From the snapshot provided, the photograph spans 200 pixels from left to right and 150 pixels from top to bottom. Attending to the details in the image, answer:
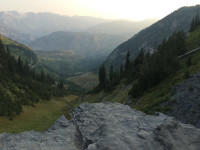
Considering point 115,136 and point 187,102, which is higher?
point 115,136

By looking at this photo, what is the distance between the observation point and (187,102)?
1917cm

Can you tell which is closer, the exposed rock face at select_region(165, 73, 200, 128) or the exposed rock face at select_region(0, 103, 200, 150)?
the exposed rock face at select_region(0, 103, 200, 150)

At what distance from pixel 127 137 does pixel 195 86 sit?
16.1m

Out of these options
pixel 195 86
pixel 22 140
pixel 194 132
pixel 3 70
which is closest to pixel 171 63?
pixel 195 86

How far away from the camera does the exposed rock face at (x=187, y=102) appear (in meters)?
16.9

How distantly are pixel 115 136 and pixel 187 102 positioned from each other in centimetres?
1355

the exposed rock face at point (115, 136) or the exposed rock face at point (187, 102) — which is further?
the exposed rock face at point (187, 102)

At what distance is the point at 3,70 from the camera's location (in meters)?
68.1

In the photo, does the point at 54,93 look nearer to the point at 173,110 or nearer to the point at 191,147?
the point at 173,110

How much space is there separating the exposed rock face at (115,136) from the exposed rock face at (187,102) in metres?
6.44

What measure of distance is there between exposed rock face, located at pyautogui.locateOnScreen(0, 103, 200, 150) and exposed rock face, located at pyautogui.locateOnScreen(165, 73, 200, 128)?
6445 millimetres

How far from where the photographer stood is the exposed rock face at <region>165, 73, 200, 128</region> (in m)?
16.9

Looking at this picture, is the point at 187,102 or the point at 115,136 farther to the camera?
the point at 187,102

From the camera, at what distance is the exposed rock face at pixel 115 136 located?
30.6ft
